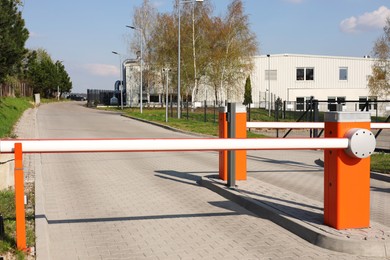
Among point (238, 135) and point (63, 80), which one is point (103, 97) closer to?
point (63, 80)

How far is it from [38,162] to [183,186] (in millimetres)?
4416

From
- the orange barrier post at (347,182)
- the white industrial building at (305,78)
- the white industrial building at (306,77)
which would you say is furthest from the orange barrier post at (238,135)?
the white industrial building at (306,77)

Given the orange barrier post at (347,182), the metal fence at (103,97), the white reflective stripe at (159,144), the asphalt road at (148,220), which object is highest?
the metal fence at (103,97)

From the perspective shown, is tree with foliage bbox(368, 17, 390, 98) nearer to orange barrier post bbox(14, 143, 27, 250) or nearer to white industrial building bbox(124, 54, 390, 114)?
white industrial building bbox(124, 54, 390, 114)

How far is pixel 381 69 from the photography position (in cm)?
4991

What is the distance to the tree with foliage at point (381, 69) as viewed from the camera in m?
49.2

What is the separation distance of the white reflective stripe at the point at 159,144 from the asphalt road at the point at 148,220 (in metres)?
1.03

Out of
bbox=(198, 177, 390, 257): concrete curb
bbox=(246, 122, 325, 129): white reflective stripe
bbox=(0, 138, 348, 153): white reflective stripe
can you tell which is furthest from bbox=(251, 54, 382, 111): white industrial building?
bbox=(0, 138, 348, 153): white reflective stripe

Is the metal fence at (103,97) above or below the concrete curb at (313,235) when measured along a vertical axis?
above

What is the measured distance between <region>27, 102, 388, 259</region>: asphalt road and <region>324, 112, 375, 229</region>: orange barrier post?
48 cm

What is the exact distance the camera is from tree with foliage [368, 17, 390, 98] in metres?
49.2

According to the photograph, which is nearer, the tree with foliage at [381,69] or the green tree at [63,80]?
the tree with foliage at [381,69]

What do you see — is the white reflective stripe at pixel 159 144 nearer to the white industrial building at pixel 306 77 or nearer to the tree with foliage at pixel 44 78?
the white industrial building at pixel 306 77

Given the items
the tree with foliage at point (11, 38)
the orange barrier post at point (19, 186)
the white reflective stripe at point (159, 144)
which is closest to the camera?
the orange barrier post at point (19, 186)
